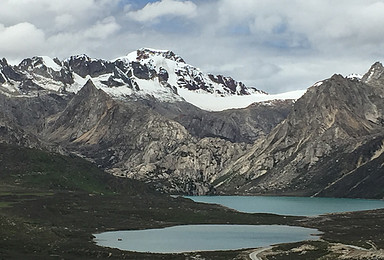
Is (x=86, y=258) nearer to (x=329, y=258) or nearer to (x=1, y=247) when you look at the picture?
(x=1, y=247)

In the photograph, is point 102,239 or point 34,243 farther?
point 102,239

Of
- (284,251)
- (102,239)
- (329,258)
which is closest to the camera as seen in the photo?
(329,258)

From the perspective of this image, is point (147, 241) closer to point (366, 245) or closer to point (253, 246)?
point (253, 246)

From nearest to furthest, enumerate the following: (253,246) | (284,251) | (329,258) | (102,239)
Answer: (329,258)
(284,251)
(253,246)
(102,239)

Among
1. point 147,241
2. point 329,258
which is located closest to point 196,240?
point 147,241

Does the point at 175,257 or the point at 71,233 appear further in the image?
the point at 71,233

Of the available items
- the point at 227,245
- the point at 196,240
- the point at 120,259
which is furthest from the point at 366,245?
the point at 120,259

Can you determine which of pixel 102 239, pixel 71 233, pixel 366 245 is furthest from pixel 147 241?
pixel 366 245

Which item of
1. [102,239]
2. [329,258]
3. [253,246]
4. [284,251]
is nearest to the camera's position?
[329,258]
